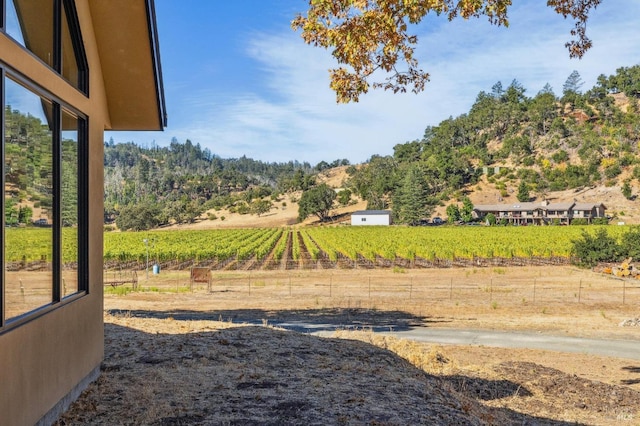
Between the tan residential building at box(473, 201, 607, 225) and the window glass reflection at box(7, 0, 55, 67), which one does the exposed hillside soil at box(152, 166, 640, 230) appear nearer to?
the tan residential building at box(473, 201, 607, 225)

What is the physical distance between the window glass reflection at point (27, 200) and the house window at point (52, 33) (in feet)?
1.63

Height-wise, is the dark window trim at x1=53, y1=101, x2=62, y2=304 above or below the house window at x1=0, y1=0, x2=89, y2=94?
below

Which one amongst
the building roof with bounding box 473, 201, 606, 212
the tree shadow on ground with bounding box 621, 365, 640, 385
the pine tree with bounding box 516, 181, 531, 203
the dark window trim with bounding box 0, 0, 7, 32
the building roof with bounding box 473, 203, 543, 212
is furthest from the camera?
the pine tree with bounding box 516, 181, 531, 203

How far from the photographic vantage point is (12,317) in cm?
472

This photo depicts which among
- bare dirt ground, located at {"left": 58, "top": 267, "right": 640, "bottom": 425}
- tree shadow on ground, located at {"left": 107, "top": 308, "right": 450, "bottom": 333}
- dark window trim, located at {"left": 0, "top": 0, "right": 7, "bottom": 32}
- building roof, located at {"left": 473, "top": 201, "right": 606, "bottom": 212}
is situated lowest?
tree shadow on ground, located at {"left": 107, "top": 308, "right": 450, "bottom": 333}

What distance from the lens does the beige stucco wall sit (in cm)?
461

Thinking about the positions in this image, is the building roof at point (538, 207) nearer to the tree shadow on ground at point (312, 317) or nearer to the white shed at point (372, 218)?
the white shed at point (372, 218)

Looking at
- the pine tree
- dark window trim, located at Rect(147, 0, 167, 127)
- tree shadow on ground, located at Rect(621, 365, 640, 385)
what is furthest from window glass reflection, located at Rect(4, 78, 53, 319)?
the pine tree

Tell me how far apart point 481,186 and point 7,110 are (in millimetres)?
140371

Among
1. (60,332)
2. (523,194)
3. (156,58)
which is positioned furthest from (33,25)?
(523,194)

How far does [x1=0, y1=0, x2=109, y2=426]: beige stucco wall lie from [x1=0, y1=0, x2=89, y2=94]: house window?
0.16m

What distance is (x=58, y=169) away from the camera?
5965 millimetres

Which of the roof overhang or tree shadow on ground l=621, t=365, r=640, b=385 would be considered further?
tree shadow on ground l=621, t=365, r=640, b=385

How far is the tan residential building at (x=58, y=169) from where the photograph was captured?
4770 millimetres
